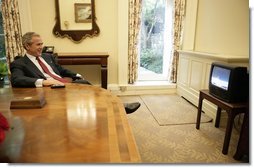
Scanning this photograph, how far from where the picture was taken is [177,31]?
11.8 feet

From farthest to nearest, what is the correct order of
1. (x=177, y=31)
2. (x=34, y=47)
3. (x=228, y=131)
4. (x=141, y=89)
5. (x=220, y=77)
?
(x=141, y=89)
(x=177, y=31)
(x=220, y=77)
(x=34, y=47)
(x=228, y=131)

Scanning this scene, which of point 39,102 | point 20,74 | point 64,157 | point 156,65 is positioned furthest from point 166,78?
point 64,157

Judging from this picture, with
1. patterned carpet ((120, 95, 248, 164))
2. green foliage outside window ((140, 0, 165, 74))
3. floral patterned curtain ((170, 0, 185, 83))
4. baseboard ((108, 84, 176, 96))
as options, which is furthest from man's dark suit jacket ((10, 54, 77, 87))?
floral patterned curtain ((170, 0, 185, 83))

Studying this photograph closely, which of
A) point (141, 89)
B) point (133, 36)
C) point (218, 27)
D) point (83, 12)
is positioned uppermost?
point (83, 12)

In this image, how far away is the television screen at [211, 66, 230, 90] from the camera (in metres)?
1.93

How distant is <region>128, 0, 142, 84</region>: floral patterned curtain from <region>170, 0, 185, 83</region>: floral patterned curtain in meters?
0.63

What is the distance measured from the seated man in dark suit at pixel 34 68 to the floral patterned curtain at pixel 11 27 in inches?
56.8

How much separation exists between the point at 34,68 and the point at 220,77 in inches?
70.8

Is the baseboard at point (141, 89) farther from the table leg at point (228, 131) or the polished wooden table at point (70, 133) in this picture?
the polished wooden table at point (70, 133)

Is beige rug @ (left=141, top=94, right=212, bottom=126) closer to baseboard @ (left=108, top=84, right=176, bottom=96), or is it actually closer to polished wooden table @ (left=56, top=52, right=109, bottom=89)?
baseboard @ (left=108, top=84, right=176, bottom=96)

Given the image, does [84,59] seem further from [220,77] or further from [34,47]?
[220,77]

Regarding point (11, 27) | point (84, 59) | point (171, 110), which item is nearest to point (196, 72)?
point (171, 110)

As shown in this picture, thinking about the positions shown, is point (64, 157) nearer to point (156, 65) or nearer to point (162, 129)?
point (162, 129)

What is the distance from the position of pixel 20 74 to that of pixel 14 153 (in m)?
1.25
